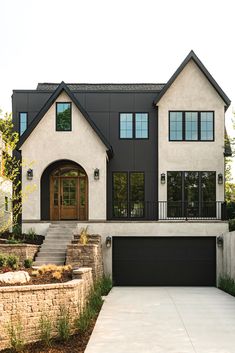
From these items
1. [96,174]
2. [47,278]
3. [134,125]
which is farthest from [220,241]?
[47,278]

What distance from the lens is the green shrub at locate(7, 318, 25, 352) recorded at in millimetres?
11633

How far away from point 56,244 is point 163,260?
5168 mm

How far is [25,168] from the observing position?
2609cm

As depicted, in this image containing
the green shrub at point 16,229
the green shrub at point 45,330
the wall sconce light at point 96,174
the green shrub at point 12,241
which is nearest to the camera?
the green shrub at point 45,330

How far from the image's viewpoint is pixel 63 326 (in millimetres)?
12555

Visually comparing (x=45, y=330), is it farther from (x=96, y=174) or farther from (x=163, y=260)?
(x=96, y=174)

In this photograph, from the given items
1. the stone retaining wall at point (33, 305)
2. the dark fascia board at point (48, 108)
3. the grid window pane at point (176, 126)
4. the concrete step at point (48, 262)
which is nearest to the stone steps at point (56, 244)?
the concrete step at point (48, 262)

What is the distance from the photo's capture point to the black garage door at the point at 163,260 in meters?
25.5

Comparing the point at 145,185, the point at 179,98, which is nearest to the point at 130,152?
the point at 145,185

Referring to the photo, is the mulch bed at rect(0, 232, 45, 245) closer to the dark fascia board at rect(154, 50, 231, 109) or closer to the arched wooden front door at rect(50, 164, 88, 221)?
the arched wooden front door at rect(50, 164, 88, 221)

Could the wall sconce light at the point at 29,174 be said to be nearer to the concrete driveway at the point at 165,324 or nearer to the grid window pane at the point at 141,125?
the grid window pane at the point at 141,125

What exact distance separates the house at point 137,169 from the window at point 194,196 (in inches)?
1.9

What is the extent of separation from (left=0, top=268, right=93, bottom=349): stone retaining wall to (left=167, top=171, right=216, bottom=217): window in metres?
13.6

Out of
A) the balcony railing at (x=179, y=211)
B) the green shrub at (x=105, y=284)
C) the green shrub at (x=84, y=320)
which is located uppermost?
the balcony railing at (x=179, y=211)
